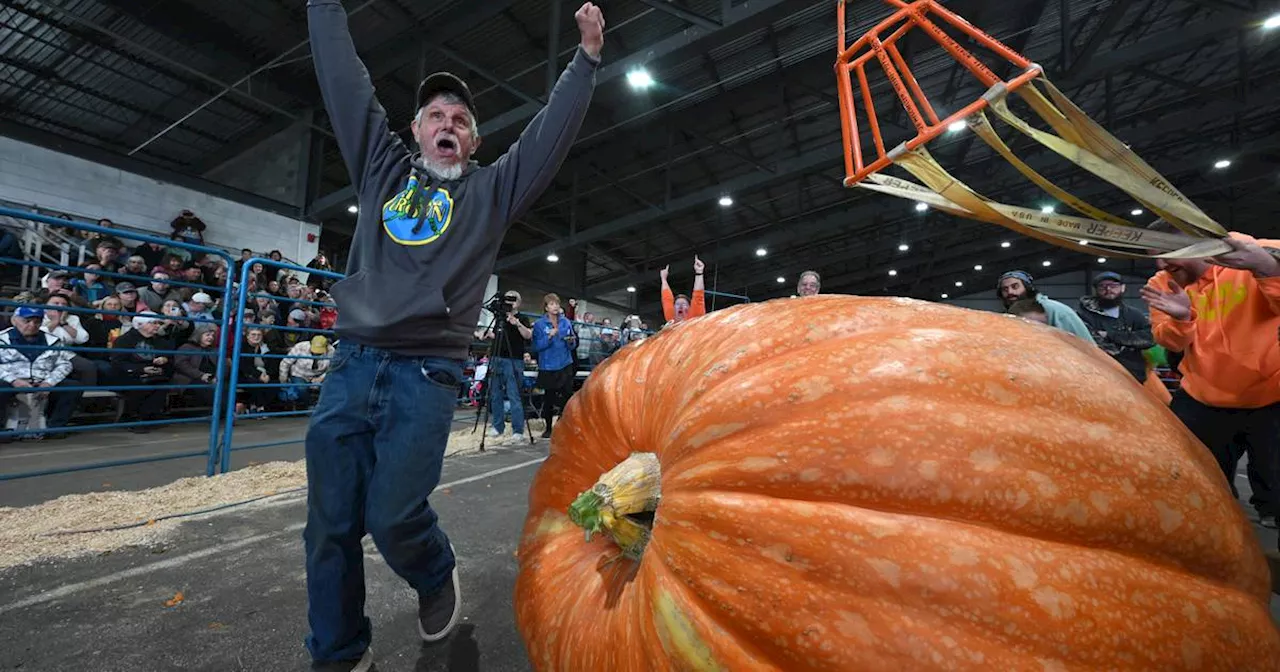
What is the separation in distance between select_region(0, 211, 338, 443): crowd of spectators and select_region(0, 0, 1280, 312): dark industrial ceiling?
2.66 metres

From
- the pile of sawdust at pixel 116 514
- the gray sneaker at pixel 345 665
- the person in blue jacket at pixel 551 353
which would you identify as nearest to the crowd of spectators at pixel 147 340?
the pile of sawdust at pixel 116 514

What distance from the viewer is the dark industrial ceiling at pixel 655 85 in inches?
297

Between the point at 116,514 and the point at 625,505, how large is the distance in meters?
3.15

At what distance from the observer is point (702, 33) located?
24.1 ft

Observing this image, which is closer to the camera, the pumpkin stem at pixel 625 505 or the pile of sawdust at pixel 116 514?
the pumpkin stem at pixel 625 505

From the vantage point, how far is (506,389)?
6.14 m

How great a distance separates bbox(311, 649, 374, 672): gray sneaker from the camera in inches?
47.7

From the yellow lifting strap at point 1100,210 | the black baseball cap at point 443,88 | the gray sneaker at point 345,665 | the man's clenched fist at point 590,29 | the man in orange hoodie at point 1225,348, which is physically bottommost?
the gray sneaker at point 345,665

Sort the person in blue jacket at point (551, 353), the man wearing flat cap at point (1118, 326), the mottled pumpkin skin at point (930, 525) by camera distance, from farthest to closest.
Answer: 1. the person in blue jacket at point (551, 353)
2. the man wearing flat cap at point (1118, 326)
3. the mottled pumpkin skin at point (930, 525)

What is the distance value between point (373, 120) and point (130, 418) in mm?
7180

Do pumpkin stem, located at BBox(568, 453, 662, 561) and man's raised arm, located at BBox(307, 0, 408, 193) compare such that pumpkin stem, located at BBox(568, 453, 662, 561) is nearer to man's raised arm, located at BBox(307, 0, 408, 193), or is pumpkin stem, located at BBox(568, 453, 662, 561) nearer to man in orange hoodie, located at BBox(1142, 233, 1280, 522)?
man's raised arm, located at BBox(307, 0, 408, 193)

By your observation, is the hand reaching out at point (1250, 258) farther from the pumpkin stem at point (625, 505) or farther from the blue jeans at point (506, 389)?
the blue jeans at point (506, 389)

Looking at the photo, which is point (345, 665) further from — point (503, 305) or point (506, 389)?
point (506, 389)

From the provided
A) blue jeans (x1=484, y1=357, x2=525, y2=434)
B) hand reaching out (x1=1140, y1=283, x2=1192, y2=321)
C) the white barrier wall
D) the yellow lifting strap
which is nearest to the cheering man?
the yellow lifting strap
